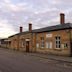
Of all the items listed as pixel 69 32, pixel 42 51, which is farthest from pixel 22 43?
pixel 69 32

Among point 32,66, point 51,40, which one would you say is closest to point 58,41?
point 51,40

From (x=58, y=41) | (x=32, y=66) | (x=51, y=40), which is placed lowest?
(x=32, y=66)

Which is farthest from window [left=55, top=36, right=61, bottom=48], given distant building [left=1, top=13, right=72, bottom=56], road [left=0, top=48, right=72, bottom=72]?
road [left=0, top=48, right=72, bottom=72]

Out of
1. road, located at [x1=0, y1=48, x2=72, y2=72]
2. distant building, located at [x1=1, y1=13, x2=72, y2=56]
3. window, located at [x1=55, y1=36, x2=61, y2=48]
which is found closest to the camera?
road, located at [x1=0, y1=48, x2=72, y2=72]

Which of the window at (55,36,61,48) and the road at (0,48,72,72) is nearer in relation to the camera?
the road at (0,48,72,72)

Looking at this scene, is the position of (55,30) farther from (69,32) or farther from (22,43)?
(22,43)

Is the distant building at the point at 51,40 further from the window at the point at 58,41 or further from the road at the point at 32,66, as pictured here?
the road at the point at 32,66

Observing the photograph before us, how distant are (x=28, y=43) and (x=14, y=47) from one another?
11.7 m

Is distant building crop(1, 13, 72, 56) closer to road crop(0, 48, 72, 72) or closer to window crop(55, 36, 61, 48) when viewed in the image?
window crop(55, 36, 61, 48)

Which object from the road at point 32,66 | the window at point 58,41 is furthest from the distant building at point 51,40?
the road at point 32,66

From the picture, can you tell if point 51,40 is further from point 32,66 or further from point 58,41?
point 32,66

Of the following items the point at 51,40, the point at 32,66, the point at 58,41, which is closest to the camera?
the point at 32,66

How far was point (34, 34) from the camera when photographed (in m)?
40.7

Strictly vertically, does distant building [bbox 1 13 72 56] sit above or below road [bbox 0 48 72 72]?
above
